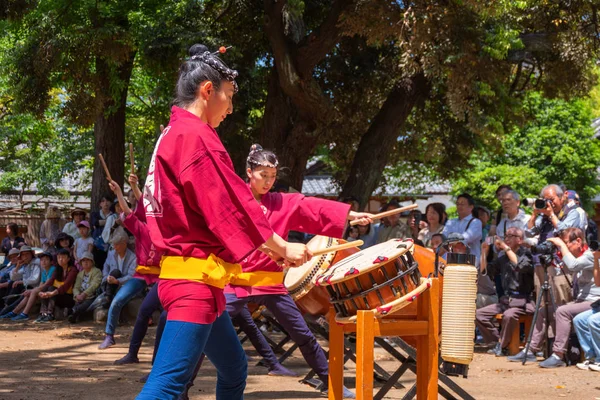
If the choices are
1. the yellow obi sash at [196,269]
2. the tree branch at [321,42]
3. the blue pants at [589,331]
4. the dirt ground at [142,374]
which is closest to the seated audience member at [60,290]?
the dirt ground at [142,374]

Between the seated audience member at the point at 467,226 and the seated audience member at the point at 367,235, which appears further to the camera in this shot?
the seated audience member at the point at 367,235

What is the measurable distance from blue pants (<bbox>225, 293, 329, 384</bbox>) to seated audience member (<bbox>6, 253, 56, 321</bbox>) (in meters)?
7.67

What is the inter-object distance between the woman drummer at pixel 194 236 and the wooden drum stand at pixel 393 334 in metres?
0.93

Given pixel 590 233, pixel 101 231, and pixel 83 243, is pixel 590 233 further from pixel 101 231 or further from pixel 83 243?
pixel 83 243

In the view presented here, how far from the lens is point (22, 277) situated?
44.4 ft

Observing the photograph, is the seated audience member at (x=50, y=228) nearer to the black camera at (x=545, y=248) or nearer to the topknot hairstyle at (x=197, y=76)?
the black camera at (x=545, y=248)

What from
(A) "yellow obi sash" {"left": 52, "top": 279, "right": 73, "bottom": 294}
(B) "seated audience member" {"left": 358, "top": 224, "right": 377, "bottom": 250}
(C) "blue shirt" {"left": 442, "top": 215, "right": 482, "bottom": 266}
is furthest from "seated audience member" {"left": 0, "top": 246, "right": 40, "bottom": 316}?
(C) "blue shirt" {"left": 442, "top": 215, "right": 482, "bottom": 266}

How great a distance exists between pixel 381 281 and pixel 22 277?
1072 centimetres

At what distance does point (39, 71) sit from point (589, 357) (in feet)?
27.0

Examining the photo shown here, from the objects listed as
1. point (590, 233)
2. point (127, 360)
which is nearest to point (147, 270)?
point (127, 360)

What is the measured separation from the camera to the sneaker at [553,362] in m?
8.03

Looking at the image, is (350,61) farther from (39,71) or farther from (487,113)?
(39,71)

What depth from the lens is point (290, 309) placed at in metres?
5.90

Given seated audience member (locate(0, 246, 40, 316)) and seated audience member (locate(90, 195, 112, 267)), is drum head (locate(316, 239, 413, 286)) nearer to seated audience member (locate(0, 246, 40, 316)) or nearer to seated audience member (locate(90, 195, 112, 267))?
seated audience member (locate(90, 195, 112, 267))
